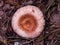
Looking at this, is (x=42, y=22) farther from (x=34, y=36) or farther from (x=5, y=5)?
(x=5, y=5)

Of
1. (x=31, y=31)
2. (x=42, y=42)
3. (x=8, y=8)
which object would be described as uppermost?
(x=8, y=8)

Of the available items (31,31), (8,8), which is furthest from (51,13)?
(8,8)

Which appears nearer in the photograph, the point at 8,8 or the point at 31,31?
the point at 31,31

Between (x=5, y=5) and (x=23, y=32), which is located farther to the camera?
(x=5, y=5)

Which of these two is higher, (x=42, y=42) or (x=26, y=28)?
(x=26, y=28)

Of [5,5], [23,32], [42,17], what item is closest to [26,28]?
[23,32]

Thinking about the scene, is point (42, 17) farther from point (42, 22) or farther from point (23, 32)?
point (23, 32)
